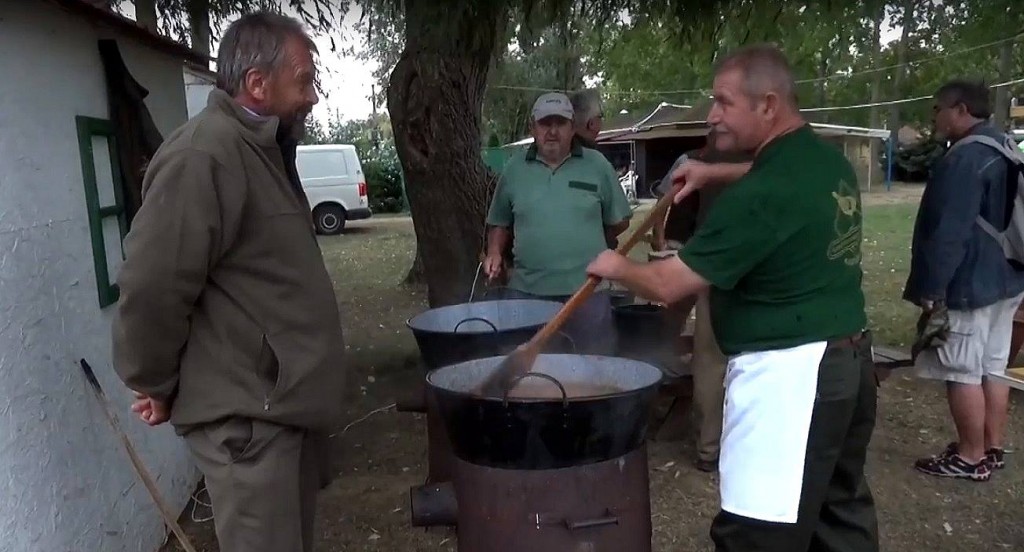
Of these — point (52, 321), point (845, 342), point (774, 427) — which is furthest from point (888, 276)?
point (52, 321)

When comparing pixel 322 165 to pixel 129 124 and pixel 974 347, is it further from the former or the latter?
pixel 974 347

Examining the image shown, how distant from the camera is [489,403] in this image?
7.79 feet

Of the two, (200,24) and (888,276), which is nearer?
(200,24)

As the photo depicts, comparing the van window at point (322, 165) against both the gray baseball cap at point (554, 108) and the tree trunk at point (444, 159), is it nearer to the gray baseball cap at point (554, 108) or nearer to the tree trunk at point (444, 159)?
the tree trunk at point (444, 159)

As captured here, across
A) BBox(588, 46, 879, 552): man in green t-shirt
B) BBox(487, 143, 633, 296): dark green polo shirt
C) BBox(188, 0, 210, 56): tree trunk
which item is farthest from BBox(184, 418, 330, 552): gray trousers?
BBox(188, 0, 210, 56): tree trunk

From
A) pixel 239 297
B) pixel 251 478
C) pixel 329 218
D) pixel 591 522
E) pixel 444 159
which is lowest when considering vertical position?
pixel 329 218

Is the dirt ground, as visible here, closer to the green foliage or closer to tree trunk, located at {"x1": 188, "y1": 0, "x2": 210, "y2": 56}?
tree trunk, located at {"x1": 188, "y1": 0, "x2": 210, "y2": 56}

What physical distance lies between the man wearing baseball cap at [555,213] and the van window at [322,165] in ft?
47.4

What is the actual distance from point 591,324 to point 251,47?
8.18 ft

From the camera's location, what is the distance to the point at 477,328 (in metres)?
3.58

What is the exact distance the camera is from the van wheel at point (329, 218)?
715 inches

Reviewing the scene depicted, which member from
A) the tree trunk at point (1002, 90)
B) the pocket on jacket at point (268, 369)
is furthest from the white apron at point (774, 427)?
the tree trunk at point (1002, 90)

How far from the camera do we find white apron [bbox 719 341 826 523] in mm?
2402

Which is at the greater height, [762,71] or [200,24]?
[200,24]
